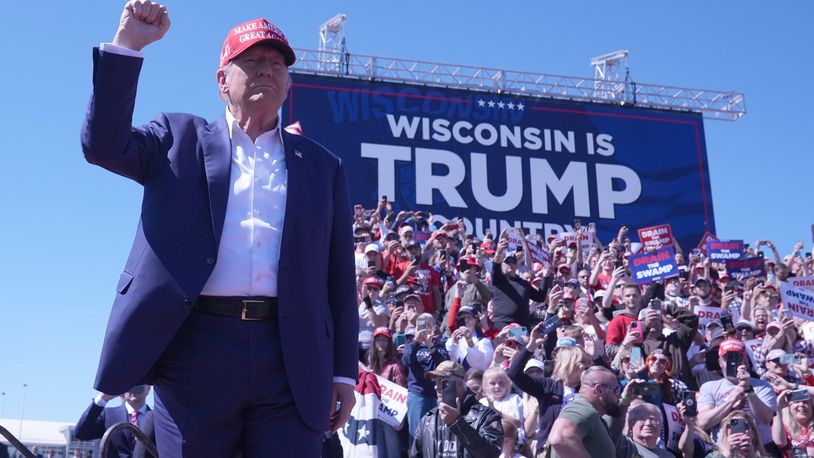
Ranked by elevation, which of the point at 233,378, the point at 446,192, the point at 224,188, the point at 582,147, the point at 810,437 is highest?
the point at 582,147

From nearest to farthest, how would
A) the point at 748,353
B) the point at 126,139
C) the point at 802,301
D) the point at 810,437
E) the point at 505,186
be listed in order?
the point at 126,139 < the point at 810,437 < the point at 748,353 < the point at 802,301 < the point at 505,186

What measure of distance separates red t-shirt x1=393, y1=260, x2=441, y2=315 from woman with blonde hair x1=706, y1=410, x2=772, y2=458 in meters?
5.99

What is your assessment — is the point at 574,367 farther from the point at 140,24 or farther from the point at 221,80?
the point at 140,24

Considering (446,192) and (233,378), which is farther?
(446,192)

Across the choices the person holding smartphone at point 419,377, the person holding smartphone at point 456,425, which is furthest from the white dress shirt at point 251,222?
the person holding smartphone at point 419,377

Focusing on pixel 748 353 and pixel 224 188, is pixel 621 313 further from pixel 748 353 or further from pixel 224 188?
pixel 224 188

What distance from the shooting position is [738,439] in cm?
695

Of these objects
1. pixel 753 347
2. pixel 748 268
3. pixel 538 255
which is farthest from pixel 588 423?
pixel 748 268

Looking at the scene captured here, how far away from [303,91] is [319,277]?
21.2 m

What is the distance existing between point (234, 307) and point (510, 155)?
23321 mm

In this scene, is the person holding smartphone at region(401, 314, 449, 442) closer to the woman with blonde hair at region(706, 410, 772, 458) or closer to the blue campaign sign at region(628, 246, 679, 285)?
the woman with blonde hair at region(706, 410, 772, 458)

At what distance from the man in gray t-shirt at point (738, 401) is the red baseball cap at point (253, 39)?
6.15 metres

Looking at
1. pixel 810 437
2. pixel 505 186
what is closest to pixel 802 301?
pixel 810 437

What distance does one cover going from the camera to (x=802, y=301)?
41.1 feet
